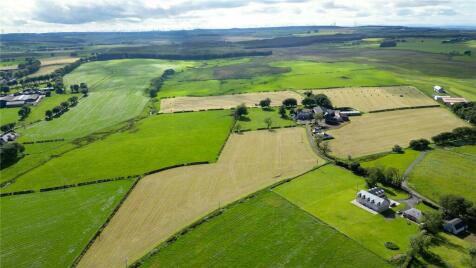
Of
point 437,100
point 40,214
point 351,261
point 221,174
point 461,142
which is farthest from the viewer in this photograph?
point 437,100

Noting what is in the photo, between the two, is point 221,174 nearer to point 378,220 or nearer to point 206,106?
point 378,220

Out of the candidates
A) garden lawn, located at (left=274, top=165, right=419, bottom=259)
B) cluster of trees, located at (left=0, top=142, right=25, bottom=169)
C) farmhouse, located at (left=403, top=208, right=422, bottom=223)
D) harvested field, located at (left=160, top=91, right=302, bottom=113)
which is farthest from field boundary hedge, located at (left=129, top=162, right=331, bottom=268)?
harvested field, located at (left=160, top=91, right=302, bottom=113)

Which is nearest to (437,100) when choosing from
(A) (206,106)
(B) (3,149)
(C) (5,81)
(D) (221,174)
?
(A) (206,106)

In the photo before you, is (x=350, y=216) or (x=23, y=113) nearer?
(x=350, y=216)

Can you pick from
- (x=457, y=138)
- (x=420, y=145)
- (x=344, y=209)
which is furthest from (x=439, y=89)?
(x=344, y=209)

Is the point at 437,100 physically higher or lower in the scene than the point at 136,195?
higher

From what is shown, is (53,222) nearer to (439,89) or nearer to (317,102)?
(317,102)
